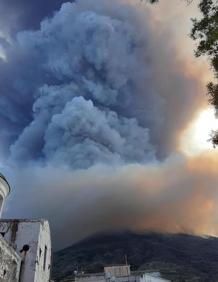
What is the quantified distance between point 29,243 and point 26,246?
345mm

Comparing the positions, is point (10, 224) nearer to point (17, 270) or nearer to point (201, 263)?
point (17, 270)

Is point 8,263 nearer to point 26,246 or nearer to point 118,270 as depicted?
point 26,246

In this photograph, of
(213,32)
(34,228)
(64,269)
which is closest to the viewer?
(213,32)

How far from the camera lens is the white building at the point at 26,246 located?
97.9 ft

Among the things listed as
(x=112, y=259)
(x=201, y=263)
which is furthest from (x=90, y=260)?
(x=201, y=263)

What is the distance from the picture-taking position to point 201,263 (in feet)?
504

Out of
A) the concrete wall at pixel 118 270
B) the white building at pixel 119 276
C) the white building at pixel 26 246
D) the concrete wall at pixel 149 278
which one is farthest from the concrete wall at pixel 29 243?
the concrete wall at pixel 118 270

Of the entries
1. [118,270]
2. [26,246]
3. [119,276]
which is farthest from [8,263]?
[118,270]

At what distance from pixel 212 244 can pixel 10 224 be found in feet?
590

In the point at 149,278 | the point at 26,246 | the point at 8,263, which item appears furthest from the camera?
the point at 149,278

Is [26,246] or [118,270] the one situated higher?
[118,270]

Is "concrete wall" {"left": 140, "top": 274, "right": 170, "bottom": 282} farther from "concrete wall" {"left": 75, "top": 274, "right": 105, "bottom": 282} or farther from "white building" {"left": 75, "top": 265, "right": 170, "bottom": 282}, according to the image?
"concrete wall" {"left": 75, "top": 274, "right": 105, "bottom": 282}

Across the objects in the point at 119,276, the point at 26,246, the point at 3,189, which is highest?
the point at 3,189

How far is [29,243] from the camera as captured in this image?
32.0m
